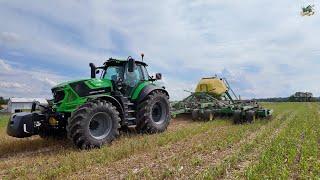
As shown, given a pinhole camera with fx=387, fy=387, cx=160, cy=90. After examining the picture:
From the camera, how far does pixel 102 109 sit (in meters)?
9.62

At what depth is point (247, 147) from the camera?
8.83 metres

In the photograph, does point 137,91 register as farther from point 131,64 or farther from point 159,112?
point 159,112

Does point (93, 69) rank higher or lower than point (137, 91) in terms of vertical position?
higher

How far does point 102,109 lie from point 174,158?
8.81ft

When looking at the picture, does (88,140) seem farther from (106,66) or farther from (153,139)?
(106,66)

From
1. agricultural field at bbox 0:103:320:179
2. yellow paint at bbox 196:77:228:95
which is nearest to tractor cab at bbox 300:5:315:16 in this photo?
agricultural field at bbox 0:103:320:179

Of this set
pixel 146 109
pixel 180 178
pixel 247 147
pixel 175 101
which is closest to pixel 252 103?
pixel 175 101

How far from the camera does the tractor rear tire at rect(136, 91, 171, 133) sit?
11391mm

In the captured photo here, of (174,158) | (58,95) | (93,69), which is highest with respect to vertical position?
(93,69)

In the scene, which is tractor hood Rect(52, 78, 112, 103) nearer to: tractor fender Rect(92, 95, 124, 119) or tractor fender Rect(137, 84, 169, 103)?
tractor fender Rect(92, 95, 124, 119)

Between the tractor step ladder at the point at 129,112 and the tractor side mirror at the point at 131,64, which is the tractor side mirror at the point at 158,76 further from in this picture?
the tractor step ladder at the point at 129,112

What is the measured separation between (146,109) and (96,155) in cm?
335

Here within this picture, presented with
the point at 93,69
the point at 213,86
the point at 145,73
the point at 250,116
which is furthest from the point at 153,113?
the point at 213,86

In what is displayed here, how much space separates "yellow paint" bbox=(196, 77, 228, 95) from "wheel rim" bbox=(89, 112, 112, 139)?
1129 cm
